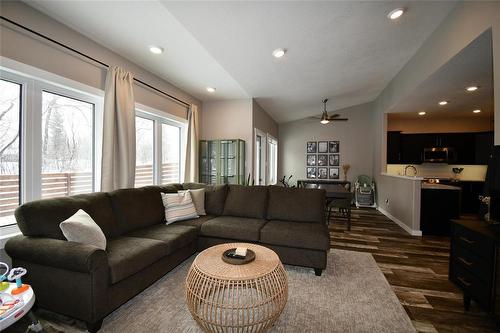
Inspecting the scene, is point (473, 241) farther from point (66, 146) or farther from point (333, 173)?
point (333, 173)

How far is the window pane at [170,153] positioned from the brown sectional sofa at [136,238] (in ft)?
2.25

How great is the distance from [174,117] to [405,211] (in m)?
4.90

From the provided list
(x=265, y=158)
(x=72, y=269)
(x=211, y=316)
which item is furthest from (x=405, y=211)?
(x=72, y=269)

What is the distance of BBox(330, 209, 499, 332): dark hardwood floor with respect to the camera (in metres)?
1.86

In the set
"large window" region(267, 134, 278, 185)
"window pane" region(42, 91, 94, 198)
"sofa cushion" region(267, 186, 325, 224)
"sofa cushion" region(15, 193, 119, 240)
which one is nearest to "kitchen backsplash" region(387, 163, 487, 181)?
"large window" region(267, 134, 278, 185)

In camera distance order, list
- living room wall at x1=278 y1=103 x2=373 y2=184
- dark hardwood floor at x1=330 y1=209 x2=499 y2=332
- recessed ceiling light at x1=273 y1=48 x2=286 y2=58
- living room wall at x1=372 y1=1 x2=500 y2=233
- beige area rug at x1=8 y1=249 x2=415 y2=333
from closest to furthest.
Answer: beige area rug at x1=8 y1=249 x2=415 y2=333 → dark hardwood floor at x1=330 y1=209 x2=499 y2=332 → living room wall at x1=372 y1=1 x2=500 y2=233 → recessed ceiling light at x1=273 y1=48 x2=286 y2=58 → living room wall at x1=278 y1=103 x2=373 y2=184

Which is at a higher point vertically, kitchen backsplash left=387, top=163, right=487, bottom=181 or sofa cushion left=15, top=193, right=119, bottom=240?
kitchen backsplash left=387, top=163, right=487, bottom=181

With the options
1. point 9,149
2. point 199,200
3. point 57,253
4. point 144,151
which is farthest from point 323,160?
point 9,149

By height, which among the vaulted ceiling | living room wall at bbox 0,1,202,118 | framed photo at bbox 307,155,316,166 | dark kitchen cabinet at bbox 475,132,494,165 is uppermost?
the vaulted ceiling

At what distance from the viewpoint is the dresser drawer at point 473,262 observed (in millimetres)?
1673

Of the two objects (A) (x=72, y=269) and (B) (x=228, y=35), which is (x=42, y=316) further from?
(B) (x=228, y=35)

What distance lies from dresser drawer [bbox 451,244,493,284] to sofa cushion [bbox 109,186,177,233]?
10.8 ft

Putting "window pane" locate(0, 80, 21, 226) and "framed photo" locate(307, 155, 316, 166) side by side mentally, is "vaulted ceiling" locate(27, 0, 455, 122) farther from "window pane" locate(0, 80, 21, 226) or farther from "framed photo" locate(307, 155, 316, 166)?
"framed photo" locate(307, 155, 316, 166)

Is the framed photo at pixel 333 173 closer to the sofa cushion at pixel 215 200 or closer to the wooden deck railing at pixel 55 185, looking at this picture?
the sofa cushion at pixel 215 200
